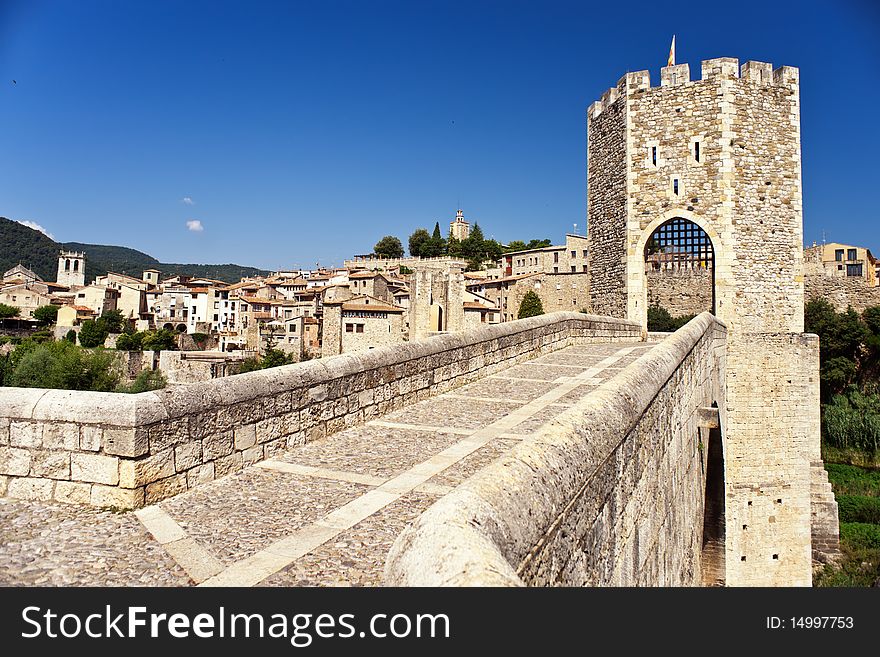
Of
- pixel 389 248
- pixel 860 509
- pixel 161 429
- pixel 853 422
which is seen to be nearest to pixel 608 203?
pixel 161 429

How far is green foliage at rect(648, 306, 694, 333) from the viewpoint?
3469cm

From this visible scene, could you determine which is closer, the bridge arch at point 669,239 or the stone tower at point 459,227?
the bridge arch at point 669,239

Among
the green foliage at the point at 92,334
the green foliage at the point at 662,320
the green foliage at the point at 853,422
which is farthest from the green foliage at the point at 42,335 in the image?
the green foliage at the point at 853,422

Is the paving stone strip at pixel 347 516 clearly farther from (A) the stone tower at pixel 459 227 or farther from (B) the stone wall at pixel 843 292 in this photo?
(A) the stone tower at pixel 459 227

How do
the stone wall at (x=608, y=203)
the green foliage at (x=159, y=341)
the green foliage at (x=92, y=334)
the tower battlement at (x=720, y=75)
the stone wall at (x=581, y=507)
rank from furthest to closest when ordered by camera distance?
1. the green foliage at (x=92, y=334)
2. the green foliage at (x=159, y=341)
3. the stone wall at (x=608, y=203)
4. the tower battlement at (x=720, y=75)
5. the stone wall at (x=581, y=507)

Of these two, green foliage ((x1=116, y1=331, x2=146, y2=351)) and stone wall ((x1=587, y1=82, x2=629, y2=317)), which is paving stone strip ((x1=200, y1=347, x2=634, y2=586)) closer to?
stone wall ((x1=587, y1=82, x2=629, y2=317))

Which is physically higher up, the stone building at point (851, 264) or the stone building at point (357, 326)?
the stone building at point (851, 264)

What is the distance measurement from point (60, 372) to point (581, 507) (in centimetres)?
4239

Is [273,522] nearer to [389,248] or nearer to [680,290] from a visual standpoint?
[680,290]

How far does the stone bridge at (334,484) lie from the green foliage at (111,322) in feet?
220

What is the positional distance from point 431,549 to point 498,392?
604 centimetres

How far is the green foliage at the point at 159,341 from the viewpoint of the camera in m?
59.3

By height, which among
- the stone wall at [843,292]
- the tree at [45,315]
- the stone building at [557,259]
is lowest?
the tree at [45,315]
